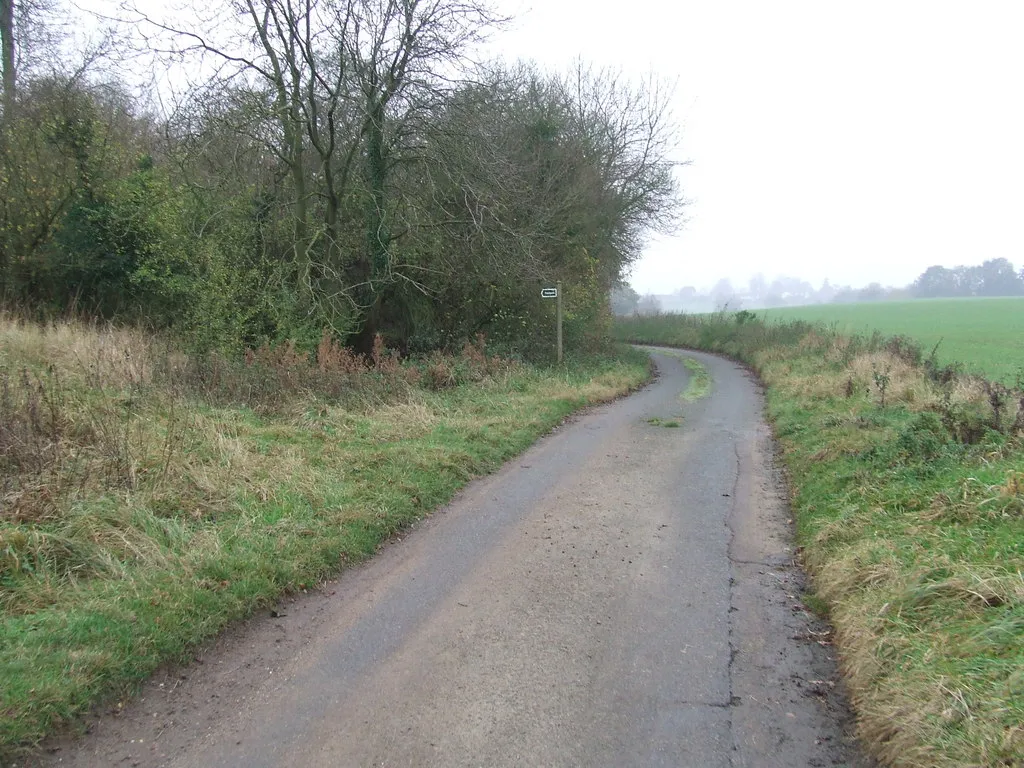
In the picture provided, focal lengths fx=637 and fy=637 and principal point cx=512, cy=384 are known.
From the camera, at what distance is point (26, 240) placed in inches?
559

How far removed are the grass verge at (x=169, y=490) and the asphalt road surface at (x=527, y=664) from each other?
268mm

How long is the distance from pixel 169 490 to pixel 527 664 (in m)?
3.59

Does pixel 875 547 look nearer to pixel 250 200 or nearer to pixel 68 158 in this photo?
pixel 250 200

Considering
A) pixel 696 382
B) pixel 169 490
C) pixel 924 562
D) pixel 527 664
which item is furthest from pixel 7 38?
pixel 924 562

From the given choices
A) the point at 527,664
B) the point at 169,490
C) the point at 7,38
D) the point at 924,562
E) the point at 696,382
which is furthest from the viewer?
the point at 696,382

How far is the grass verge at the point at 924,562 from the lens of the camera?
2.92m

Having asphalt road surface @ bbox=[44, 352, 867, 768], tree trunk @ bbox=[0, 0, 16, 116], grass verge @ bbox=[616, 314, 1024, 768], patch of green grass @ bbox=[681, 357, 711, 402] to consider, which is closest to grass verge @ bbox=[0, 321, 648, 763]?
asphalt road surface @ bbox=[44, 352, 867, 768]

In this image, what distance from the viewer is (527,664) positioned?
3.85 m

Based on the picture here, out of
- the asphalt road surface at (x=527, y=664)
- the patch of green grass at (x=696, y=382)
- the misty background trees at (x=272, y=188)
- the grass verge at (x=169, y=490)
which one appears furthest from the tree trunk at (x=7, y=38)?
the patch of green grass at (x=696, y=382)

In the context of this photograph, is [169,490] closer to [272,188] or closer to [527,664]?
[527,664]

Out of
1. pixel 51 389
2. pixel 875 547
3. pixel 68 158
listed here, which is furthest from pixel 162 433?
pixel 68 158

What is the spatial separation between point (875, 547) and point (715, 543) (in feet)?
4.62

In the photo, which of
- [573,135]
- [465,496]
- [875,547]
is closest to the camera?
[875,547]

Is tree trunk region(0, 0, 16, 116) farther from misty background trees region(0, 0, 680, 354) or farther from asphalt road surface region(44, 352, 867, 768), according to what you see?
asphalt road surface region(44, 352, 867, 768)
